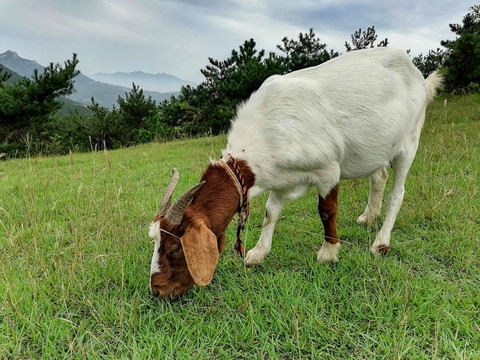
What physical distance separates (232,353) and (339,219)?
244cm

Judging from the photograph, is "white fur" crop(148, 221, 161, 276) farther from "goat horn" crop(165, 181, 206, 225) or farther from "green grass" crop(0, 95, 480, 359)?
"green grass" crop(0, 95, 480, 359)

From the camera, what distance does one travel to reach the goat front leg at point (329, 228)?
2.74 m

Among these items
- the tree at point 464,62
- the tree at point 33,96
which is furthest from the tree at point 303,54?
the tree at point 33,96

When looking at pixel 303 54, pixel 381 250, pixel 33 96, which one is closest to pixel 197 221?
pixel 381 250

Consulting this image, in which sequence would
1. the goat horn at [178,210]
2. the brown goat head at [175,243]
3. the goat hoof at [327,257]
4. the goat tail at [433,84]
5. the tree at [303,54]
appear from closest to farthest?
the brown goat head at [175,243] → the goat horn at [178,210] → the goat hoof at [327,257] → the goat tail at [433,84] → the tree at [303,54]

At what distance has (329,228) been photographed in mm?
2785

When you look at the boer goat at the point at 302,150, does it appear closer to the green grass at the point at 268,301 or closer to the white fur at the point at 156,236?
the white fur at the point at 156,236

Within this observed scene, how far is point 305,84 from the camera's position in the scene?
8.74 ft

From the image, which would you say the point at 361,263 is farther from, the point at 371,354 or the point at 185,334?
the point at 185,334

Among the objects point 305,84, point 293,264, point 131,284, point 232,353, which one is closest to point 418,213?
point 293,264

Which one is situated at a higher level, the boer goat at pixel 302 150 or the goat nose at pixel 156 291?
the boer goat at pixel 302 150

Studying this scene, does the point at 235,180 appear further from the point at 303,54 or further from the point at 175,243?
the point at 303,54

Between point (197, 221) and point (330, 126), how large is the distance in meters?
1.42

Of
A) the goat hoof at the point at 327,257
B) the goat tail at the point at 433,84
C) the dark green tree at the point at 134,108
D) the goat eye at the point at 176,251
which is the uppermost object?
the dark green tree at the point at 134,108
